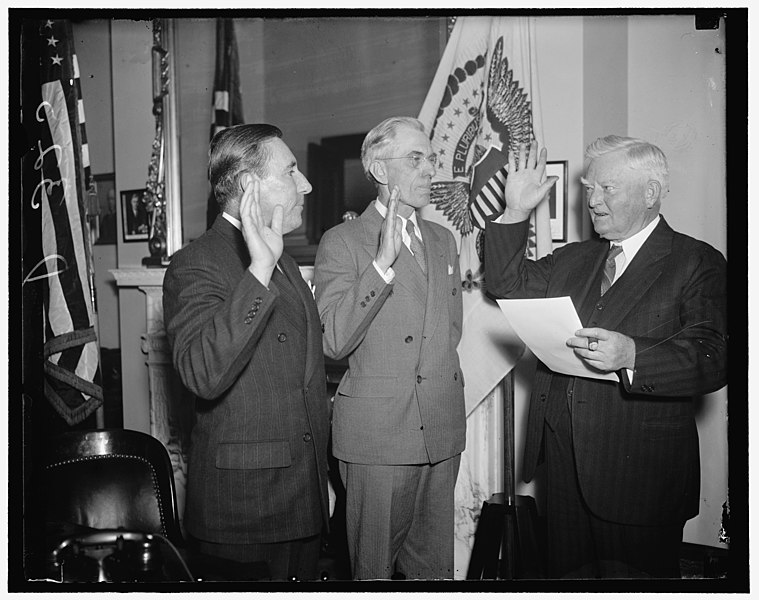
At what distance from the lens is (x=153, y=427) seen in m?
3.67

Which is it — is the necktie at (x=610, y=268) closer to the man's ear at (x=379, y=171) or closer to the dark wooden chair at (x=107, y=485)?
the man's ear at (x=379, y=171)

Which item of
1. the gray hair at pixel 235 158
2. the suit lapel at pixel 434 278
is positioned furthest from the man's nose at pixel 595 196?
the gray hair at pixel 235 158

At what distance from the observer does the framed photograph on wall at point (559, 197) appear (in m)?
2.91

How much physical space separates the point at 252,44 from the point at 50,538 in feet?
7.27

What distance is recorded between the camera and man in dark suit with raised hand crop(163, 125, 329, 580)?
206cm

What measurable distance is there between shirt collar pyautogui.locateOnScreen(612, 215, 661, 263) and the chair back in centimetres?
175

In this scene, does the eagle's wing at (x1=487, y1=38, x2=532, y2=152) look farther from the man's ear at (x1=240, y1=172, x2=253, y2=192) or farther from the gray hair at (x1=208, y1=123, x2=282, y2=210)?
the man's ear at (x1=240, y1=172, x2=253, y2=192)

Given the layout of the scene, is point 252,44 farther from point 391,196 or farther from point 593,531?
point 593,531

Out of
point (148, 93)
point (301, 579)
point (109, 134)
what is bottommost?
point (301, 579)

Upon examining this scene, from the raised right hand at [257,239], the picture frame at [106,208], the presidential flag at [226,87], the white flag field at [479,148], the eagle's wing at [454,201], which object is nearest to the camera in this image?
the raised right hand at [257,239]

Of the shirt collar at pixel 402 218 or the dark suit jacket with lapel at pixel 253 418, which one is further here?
the shirt collar at pixel 402 218

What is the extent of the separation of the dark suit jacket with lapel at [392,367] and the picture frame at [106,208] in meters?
1.59

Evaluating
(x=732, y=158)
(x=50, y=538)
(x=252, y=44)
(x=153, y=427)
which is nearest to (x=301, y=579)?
(x=50, y=538)

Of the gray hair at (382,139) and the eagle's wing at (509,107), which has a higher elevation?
the eagle's wing at (509,107)
